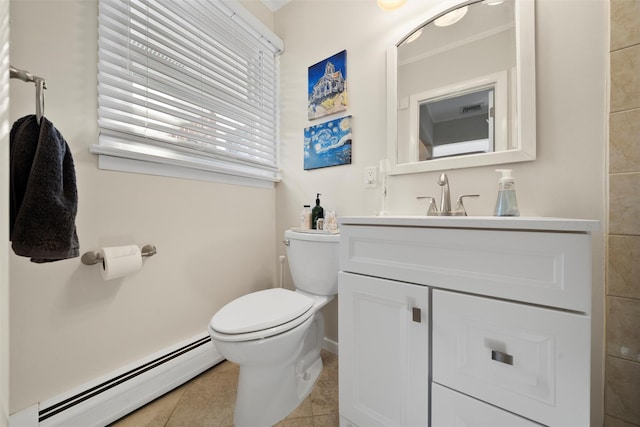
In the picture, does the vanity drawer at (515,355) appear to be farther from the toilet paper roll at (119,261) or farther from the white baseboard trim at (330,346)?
the toilet paper roll at (119,261)

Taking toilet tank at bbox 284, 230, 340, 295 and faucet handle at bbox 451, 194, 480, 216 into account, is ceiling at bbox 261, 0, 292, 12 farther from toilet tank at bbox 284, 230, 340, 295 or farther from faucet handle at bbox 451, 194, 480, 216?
faucet handle at bbox 451, 194, 480, 216

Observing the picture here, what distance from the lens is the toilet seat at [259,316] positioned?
0.87 meters

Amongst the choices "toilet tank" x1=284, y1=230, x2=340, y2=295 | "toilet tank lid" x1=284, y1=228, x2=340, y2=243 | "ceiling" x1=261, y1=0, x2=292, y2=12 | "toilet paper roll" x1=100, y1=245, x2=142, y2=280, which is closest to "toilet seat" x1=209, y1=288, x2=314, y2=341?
"toilet tank" x1=284, y1=230, x2=340, y2=295

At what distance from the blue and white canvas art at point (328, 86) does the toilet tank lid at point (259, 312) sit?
3.62ft

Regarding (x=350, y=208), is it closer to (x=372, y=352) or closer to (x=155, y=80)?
(x=372, y=352)


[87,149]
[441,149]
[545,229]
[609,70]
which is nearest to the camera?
[545,229]

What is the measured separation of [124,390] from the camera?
3.32 feet

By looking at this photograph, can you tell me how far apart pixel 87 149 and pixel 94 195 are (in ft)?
0.60

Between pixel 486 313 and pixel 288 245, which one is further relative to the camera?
pixel 288 245

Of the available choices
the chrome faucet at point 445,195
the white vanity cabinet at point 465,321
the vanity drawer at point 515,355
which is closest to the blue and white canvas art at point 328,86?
the chrome faucet at point 445,195

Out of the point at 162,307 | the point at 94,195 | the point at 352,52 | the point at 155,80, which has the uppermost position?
the point at 352,52

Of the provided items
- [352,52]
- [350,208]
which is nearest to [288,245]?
[350,208]

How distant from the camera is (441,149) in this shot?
3.78 feet

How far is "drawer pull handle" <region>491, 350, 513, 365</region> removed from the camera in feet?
2.03
